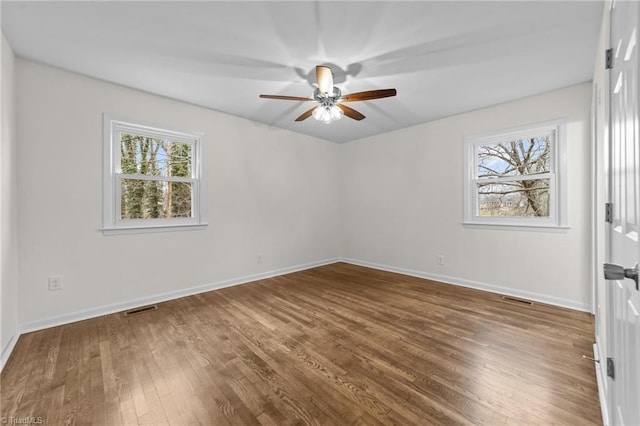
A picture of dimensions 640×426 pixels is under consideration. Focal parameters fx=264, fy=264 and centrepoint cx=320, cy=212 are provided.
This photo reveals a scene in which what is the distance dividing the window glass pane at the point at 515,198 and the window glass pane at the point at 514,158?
0.15 m

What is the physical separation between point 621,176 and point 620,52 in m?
0.52

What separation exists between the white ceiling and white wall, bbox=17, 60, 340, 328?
312 millimetres

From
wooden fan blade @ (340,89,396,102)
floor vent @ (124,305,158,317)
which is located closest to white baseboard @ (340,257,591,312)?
wooden fan blade @ (340,89,396,102)

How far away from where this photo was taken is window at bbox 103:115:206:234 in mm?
3008

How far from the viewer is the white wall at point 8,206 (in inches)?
80.6

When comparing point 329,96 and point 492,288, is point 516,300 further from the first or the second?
point 329,96

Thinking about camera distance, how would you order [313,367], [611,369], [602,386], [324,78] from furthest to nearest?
[324,78], [313,367], [602,386], [611,369]

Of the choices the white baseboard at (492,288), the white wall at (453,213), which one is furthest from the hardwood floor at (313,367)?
the white wall at (453,213)

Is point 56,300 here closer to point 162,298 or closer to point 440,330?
point 162,298

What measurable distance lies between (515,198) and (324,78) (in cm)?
302

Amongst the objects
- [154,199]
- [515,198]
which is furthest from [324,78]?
[515,198]

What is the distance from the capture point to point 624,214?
1029mm

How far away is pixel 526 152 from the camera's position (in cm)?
347

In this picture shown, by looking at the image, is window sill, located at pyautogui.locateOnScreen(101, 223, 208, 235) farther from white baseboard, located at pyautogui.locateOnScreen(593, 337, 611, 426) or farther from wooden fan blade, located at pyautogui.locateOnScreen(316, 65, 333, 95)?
white baseboard, located at pyautogui.locateOnScreen(593, 337, 611, 426)
